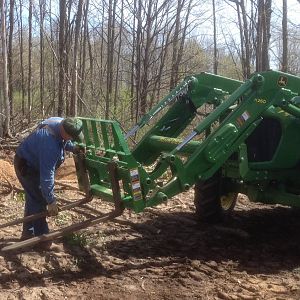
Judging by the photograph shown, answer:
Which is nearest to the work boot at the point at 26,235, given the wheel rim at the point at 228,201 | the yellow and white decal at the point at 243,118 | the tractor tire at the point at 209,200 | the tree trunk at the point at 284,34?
the tractor tire at the point at 209,200

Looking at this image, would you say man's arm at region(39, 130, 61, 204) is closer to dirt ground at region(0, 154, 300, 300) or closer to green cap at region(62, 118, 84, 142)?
green cap at region(62, 118, 84, 142)

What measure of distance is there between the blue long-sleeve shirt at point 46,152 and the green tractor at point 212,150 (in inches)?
16.8

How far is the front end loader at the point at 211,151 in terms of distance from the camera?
5043 mm

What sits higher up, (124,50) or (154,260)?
(124,50)

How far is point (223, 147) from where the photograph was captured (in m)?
5.23

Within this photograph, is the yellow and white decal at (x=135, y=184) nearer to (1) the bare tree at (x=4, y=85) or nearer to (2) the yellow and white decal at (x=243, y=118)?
(2) the yellow and white decal at (x=243, y=118)

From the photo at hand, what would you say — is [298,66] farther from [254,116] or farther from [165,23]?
[254,116]

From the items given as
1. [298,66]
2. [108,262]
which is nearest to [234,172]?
[108,262]

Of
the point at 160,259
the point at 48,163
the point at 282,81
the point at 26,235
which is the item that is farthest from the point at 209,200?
the point at 48,163

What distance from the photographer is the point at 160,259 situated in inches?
216

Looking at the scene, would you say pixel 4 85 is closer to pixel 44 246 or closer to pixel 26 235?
pixel 26 235

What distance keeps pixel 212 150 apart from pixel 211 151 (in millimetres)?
15

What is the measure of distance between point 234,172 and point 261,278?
1.55 meters

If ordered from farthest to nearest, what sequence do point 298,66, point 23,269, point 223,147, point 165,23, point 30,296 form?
point 298,66
point 165,23
point 223,147
point 23,269
point 30,296
